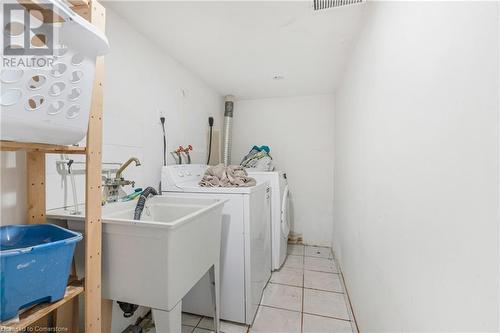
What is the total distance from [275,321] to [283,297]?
319 mm

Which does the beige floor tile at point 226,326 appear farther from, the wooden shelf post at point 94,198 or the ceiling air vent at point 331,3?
the ceiling air vent at point 331,3

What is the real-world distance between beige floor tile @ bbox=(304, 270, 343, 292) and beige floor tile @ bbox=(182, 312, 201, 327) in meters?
1.06

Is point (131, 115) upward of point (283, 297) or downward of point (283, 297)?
upward

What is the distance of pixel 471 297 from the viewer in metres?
0.53

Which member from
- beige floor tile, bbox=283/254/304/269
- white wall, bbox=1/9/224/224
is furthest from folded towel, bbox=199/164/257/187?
beige floor tile, bbox=283/254/304/269

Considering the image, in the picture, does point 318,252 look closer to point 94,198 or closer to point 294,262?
point 294,262

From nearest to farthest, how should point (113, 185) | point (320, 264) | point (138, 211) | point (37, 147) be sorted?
point (37, 147), point (138, 211), point (113, 185), point (320, 264)

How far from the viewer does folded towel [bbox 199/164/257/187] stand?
192 centimetres

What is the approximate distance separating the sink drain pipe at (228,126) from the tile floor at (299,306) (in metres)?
1.59

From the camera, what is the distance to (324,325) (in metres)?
1.70

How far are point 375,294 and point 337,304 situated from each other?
2.86ft

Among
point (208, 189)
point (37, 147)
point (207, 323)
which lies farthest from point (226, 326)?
point (37, 147)

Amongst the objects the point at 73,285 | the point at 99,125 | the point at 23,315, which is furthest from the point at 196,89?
the point at 23,315

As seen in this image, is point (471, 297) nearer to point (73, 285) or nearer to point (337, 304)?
point (73, 285)
